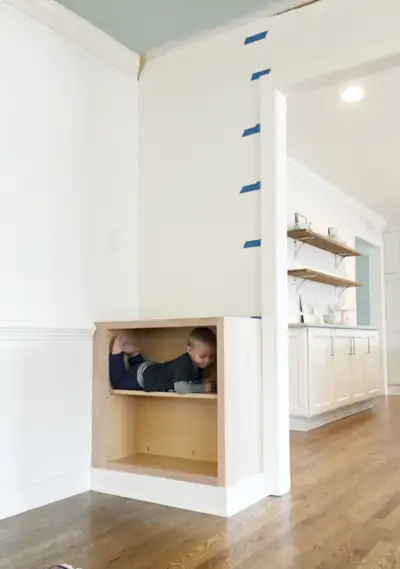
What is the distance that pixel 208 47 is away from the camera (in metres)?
3.09

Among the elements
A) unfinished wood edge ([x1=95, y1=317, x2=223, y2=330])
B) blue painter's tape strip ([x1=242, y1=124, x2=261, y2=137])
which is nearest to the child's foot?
unfinished wood edge ([x1=95, y1=317, x2=223, y2=330])

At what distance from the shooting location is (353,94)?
3.96 meters

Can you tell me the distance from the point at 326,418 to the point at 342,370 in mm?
458

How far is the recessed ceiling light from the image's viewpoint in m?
3.88

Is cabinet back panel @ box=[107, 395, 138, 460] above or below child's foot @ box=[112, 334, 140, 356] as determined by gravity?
below

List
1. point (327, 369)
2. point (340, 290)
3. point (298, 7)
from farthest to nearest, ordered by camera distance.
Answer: point (340, 290) → point (327, 369) → point (298, 7)

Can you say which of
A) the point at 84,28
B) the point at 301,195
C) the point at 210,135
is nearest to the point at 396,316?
the point at 301,195

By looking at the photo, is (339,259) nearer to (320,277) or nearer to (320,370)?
(320,277)

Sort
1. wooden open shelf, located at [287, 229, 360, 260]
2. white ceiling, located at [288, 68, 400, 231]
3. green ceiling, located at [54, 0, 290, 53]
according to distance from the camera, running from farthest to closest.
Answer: wooden open shelf, located at [287, 229, 360, 260]
white ceiling, located at [288, 68, 400, 231]
green ceiling, located at [54, 0, 290, 53]

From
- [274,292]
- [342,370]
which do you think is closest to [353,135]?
[342,370]

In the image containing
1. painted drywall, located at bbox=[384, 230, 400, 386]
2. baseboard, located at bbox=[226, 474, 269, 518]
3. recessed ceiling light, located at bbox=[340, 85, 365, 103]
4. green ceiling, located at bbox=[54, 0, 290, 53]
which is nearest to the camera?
baseboard, located at bbox=[226, 474, 269, 518]

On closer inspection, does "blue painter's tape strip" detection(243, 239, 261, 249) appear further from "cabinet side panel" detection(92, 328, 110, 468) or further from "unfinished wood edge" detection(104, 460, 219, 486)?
"unfinished wood edge" detection(104, 460, 219, 486)

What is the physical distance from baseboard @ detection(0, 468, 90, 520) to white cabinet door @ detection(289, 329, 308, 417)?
2172 millimetres

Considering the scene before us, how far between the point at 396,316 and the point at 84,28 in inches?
250
